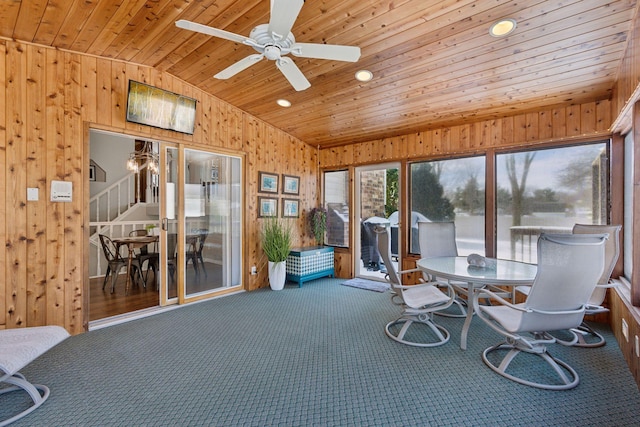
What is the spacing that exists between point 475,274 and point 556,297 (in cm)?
59

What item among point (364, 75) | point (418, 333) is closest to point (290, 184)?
point (364, 75)

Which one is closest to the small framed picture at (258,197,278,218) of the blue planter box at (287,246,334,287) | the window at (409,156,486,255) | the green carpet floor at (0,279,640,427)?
the blue planter box at (287,246,334,287)

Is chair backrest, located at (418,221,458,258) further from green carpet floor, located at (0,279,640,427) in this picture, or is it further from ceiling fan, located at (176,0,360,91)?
ceiling fan, located at (176,0,360,91)

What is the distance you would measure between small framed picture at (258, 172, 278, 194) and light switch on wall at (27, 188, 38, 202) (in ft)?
8.83

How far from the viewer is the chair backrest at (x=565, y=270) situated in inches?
79.1

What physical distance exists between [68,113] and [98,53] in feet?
2.35

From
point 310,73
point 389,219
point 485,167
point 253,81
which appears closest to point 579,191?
point 485,167

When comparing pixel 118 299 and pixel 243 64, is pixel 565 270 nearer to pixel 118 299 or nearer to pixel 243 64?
pixel 243 64

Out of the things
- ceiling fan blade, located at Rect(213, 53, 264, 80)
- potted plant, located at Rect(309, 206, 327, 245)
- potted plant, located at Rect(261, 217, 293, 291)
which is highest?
ceiling fan blade, located at Rect(213, 53, 264, 80)

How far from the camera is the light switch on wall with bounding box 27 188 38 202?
286 centimetres

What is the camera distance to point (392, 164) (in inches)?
201

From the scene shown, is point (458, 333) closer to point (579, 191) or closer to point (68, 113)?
point (579, 191)

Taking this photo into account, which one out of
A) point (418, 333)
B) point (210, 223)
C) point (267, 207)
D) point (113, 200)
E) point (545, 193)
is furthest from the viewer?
point (113, 200)

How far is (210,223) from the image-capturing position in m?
4.39
